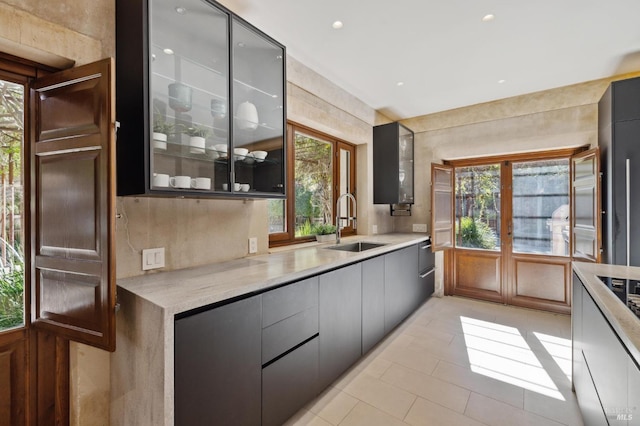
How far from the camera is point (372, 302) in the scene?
99.9 inches

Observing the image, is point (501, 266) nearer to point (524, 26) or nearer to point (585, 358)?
point (585, 358)

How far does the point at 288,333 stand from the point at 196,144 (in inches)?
48.6

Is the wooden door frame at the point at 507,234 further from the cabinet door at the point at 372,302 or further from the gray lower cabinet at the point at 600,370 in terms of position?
the cabinet door at the point at 372,302

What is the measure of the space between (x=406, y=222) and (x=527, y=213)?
5.08ft

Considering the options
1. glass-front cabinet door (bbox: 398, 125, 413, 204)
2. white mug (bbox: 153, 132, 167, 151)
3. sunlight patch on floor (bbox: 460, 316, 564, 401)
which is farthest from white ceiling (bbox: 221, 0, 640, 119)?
sunlight patch on floor (bbox: 460, 316, 564, 401)

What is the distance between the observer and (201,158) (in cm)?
172

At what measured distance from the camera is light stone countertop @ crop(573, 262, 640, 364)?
874mm

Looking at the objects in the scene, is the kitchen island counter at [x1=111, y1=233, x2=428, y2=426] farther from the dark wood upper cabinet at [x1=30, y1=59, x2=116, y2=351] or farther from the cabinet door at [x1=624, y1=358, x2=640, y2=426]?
the cabinet door at [x1=624, y1=358, x2=640, y2=426]

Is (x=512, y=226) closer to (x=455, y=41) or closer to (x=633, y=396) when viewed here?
(x=455, y=41)

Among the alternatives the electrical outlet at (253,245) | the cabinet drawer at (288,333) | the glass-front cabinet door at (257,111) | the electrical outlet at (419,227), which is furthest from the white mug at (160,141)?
the electrical outlet at (419,227)

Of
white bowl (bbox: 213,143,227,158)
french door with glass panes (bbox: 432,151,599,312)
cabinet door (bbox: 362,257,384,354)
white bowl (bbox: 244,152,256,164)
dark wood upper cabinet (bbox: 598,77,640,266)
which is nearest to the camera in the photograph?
white bowl (bbox: 213,143,227,158)

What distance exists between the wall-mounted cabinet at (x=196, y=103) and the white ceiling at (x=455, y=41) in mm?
460

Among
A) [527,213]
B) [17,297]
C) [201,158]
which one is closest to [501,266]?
[527,213]

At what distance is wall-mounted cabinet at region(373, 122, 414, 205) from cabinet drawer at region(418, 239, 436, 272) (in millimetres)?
646
